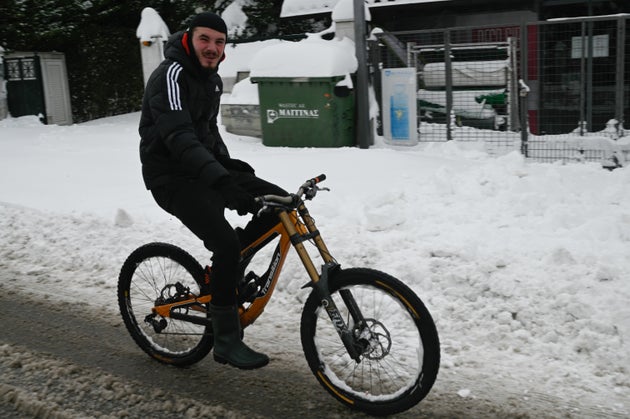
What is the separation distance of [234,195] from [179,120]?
494mm

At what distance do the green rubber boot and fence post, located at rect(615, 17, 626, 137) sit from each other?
860 centimetres

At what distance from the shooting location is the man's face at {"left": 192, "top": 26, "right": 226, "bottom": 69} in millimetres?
3787

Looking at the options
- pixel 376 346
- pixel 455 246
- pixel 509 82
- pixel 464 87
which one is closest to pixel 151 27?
pixel 464 87

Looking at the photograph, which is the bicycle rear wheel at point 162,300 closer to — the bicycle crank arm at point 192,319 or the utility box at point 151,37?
the bicycle crank arm at point 192,319

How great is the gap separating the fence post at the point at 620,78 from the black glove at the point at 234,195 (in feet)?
28.1

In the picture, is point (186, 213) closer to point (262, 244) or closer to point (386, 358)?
point (262, 244)

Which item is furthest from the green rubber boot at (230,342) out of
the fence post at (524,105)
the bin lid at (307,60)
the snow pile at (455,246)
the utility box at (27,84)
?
the utility box at (27,84)

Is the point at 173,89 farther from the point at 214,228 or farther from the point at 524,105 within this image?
the point at 524,105

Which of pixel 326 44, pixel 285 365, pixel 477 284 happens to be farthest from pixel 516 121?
pixel 285 365

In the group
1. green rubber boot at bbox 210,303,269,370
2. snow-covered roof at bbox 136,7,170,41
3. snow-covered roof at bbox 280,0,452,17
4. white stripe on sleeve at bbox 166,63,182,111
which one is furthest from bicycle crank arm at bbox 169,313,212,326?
snow-covered roof at bbox 280,0,452,17

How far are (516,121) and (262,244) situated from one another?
8550mm

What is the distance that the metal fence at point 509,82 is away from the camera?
36.6 ft

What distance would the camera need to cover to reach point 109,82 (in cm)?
1947

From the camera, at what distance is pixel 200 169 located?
356 centimetres
